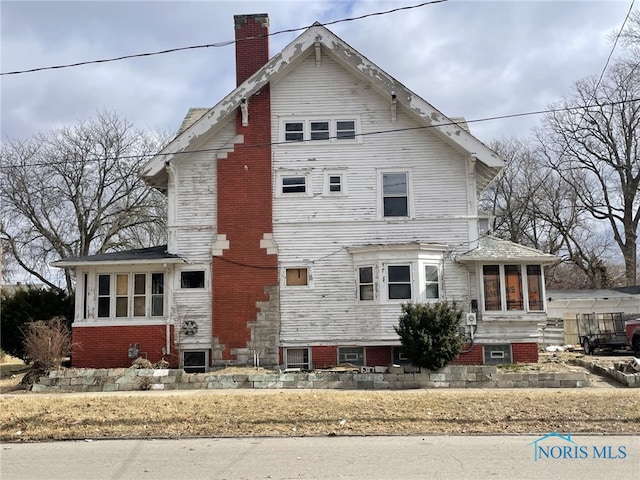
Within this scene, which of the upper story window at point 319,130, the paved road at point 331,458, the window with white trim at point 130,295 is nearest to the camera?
the paved road at point 331,458

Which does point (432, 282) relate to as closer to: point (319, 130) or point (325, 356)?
point (325, 356)

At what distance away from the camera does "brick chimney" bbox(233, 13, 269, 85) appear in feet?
64.6

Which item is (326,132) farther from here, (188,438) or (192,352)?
(188,438)

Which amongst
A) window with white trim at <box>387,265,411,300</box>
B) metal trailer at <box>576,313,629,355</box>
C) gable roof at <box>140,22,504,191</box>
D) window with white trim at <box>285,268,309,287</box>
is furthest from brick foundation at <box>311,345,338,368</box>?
metal trailer at <box>576,313,629,355</box>

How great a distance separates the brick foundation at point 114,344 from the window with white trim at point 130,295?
19.3 inches

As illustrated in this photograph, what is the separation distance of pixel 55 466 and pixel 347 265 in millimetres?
11293

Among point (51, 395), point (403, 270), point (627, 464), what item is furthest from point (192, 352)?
point (627, 464)

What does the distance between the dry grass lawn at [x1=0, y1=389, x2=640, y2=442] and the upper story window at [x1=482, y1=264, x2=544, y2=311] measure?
520 centimetres

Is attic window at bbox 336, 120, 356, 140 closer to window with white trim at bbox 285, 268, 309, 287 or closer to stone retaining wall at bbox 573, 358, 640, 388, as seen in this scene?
window with white trim at bbox 285, 268, 309, 287

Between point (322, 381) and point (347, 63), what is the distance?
963cm

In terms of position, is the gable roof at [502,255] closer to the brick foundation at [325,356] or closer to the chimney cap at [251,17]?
the brick foundation at [325,356]

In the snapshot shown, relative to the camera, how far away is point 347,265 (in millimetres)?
17859

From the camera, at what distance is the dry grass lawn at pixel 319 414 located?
9.38 meters

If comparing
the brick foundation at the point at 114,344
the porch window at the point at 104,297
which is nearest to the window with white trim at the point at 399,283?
the brick foundation at the point at 114,344
